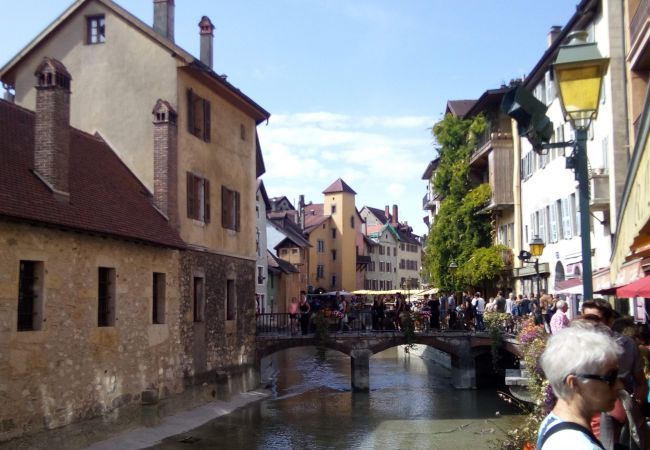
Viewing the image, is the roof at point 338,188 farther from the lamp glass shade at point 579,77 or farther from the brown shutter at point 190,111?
the lamp glass shade at point 579,77

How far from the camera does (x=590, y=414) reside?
9.91 ft

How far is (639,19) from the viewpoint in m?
14.4

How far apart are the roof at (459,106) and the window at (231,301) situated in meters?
24.4

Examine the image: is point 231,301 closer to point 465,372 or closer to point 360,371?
point 360,371

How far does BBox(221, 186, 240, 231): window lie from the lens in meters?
A: 24.8

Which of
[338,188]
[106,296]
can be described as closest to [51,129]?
[106,296]

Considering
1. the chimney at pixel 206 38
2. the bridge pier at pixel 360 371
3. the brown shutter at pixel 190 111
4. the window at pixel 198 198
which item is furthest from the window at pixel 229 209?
the bridge pier at pixel 360 371

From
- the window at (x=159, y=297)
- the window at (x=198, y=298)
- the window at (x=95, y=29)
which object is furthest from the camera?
the window at (x=198, y=298)

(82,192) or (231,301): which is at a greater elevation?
(82,192)

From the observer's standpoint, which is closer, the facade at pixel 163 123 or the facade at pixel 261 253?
the facade at pixel 163 123

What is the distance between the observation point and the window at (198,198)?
72.5 feet

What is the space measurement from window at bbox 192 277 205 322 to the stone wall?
1.74 m

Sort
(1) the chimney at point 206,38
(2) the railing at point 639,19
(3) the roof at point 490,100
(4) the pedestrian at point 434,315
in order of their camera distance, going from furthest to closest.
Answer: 1. (3) the roof at point 490,100
2. (4) the pedestrian at point 434,315
3. (1) the chimney at point 206,38
4. (2) the railing at point 639,19

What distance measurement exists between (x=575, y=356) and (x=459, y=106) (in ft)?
148
